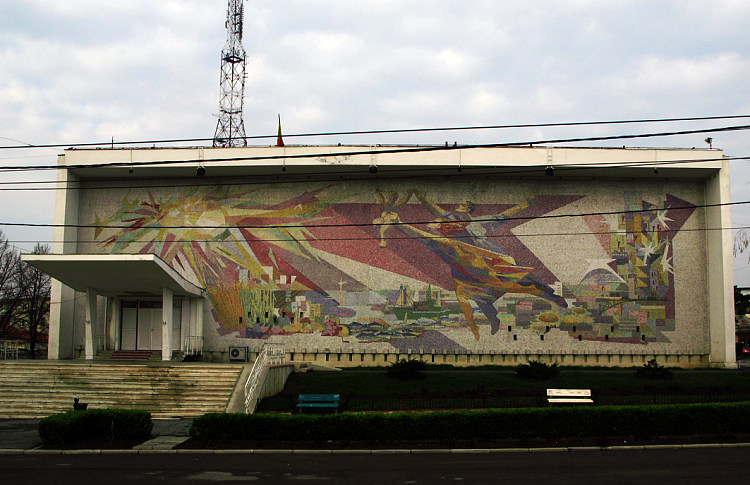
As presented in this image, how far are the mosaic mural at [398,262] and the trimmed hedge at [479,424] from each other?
14200mm

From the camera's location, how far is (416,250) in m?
31.1

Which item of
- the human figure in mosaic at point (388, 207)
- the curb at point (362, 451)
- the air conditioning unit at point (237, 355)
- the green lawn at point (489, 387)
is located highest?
the human figure in mosaic at point (388, 207)

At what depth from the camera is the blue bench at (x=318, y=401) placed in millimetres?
18453

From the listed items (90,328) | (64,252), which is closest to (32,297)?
(64,252)

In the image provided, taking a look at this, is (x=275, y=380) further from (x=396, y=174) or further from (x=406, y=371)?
(x=396, y=174)

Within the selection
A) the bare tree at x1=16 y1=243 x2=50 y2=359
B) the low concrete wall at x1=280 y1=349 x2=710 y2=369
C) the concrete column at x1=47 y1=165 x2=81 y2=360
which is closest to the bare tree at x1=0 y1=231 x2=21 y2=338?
the bare tree at x1=16 y1=243 x2=50 y2=359

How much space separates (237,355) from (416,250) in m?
9.77

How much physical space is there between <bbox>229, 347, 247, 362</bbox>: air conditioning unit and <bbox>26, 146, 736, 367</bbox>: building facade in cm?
89

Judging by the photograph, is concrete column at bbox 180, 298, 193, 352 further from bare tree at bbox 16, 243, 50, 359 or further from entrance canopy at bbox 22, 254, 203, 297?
bare tree at bbox 16, 243, 50, 359

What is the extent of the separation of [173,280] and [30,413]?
748cm

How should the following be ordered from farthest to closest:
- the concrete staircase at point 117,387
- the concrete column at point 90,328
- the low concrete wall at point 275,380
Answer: the concrete column at point 90,328 < the low concrete wall at point 275,380 < the concrete staircase at point 117,387

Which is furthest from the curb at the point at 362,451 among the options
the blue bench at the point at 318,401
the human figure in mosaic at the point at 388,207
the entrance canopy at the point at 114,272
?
the human figure in mosaic at the point at 388,207

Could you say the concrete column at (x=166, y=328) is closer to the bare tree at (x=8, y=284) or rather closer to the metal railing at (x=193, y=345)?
the metal railing at (x=193, y=345)

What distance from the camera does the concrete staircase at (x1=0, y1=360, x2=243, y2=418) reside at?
71.4 ft
